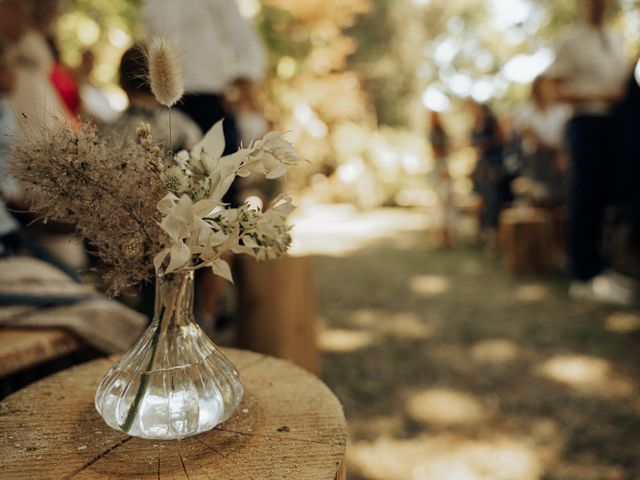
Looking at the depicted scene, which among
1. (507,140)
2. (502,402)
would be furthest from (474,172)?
(502,402)

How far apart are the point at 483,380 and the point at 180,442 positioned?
6.95 ft

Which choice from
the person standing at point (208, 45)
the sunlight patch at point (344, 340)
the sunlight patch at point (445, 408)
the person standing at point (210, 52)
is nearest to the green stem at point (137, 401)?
the sunlight patch at point (445, 408)

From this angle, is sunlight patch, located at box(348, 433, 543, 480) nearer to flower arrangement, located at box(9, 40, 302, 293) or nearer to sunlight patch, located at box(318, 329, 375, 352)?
sunlight patch, located at box(318, 329, 375, 352)

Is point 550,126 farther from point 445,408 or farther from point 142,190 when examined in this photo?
point 142,190

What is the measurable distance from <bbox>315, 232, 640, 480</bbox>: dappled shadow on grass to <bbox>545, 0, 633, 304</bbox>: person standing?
307mm

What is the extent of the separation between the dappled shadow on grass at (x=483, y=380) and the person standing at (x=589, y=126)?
0.31m

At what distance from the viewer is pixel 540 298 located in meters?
4.12

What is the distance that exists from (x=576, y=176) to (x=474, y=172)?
2.90 metres

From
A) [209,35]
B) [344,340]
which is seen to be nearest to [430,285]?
[344,340]

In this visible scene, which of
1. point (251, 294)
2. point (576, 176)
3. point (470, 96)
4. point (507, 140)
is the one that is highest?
point (470, 96)

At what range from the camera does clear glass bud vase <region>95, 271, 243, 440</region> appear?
3.02 feet

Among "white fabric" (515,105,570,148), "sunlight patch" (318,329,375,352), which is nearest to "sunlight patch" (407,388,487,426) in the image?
"sunlight patch" (318,329,375,352)

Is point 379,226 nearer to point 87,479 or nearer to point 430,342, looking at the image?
point 430,342

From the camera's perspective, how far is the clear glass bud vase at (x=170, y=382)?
921 millimetres
